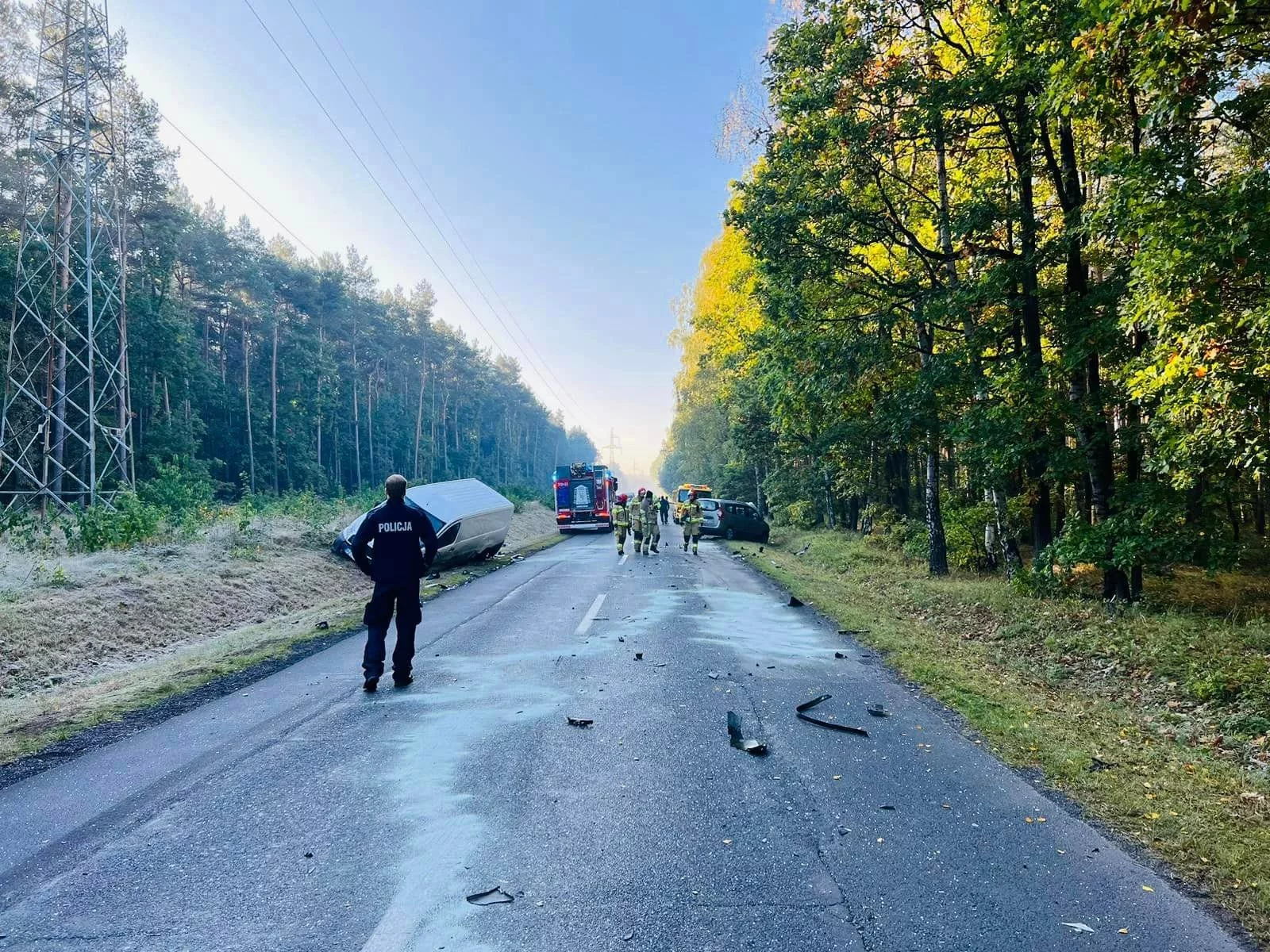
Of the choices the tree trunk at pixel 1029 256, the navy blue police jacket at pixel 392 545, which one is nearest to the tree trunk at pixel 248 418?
the navy blue police jacket at pixel 392 545

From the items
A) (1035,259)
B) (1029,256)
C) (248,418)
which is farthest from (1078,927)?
(248,418)

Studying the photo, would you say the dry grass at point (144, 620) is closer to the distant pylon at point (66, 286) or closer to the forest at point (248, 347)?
the distant pylon at point (66, 286)

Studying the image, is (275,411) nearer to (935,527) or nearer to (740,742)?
(935,527)

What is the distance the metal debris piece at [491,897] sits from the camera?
9.73 feet

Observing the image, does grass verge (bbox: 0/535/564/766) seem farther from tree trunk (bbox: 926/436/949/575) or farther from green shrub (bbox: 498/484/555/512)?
green shrub (bbox: 498/484/555/512)

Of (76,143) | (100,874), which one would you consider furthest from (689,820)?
(76,143)

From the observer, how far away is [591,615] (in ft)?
33.6

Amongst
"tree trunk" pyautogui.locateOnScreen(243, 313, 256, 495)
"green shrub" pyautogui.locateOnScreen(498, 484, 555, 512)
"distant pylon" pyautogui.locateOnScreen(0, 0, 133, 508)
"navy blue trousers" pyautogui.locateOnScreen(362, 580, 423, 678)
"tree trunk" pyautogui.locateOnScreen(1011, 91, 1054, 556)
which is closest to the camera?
"navy blue trousers" pyautogui.locateOnScreen(362, 580, 423, 678)

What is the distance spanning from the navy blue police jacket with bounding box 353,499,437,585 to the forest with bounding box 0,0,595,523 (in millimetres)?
15657

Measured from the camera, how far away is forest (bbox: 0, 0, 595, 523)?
1204 inches

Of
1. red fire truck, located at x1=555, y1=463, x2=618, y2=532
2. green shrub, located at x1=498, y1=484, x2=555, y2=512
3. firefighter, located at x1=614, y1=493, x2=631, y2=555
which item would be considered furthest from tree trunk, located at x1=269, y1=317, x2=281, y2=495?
firefighter, located at x1=614, y1=493, x2=631, y2=555

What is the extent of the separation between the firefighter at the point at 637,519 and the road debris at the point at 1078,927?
17.7 m

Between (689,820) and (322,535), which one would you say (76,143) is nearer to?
(322,535)

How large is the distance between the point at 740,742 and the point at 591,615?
216 inches
